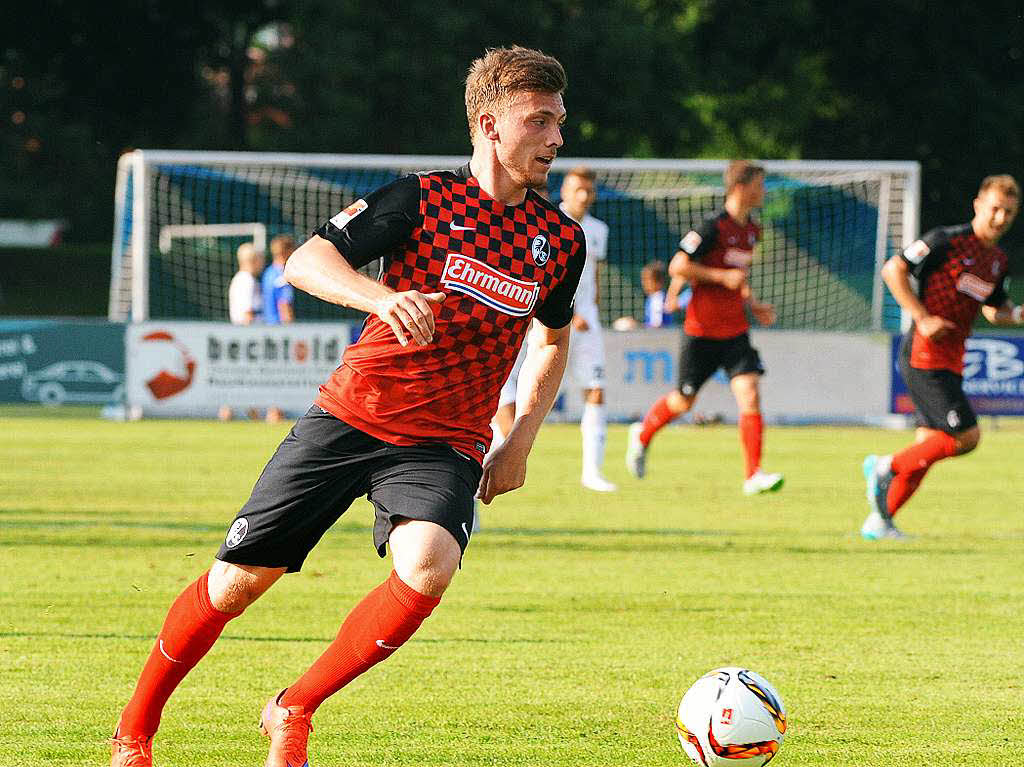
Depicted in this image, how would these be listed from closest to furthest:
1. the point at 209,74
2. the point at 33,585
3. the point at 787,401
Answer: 1. the point at 33,585
2. the point at 787,401
3. the point at 209,74

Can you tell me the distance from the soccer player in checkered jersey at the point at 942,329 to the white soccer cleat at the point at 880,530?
0.03 metres

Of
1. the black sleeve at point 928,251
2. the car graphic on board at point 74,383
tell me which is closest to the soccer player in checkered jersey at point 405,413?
the black sleeve at point 928,251

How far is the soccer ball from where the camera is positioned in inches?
194

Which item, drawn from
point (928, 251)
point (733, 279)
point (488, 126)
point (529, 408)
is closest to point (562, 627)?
point (529, 408)

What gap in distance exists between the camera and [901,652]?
22.6 feet

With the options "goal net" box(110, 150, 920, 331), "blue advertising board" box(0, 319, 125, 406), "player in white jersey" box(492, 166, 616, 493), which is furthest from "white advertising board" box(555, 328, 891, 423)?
"player in white jersey" box(492, 166, 616, 493)

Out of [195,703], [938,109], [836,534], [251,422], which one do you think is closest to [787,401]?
[251,422]

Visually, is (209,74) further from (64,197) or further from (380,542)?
(380,542)

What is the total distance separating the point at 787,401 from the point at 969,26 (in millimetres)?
27373

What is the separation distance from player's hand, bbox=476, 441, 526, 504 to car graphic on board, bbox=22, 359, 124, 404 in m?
16.3

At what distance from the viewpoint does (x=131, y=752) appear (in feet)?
15.5

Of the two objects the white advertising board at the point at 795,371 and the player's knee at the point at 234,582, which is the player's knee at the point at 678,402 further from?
the player's knee at the point at 234,582

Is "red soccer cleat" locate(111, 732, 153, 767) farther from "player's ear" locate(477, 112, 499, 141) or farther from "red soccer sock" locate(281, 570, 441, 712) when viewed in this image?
"player's ear" locate(477, 112, 499, 141)

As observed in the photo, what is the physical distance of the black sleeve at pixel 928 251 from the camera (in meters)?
10.3
